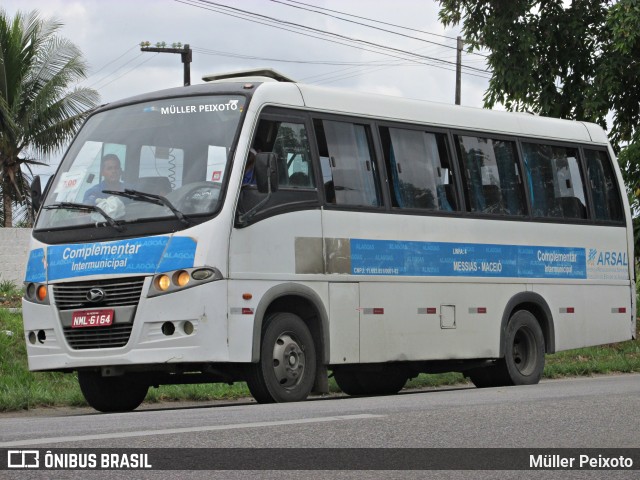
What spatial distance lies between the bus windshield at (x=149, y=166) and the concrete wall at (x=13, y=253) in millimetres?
12004

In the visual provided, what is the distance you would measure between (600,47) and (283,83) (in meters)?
14.2

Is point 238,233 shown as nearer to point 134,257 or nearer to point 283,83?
point 134,257

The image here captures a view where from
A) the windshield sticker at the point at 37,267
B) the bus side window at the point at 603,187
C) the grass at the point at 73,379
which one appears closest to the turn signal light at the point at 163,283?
the windshield sticker at the point at 37,267

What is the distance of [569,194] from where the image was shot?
1703 centimetres

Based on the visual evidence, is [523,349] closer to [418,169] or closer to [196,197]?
[418,169]

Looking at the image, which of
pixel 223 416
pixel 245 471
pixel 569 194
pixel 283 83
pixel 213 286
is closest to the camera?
pixel 245 471

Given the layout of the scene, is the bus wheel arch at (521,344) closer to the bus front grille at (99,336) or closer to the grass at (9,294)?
the bus front grille at (99,336)

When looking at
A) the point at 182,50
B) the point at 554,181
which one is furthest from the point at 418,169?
the point at 182,50

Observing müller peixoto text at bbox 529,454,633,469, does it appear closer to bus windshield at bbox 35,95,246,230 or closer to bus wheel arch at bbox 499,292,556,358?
bus windshield at bbox 35,95,246,230

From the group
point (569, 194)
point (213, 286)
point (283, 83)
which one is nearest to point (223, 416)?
point (213, 286)

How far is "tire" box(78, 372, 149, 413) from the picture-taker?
1350 centimetres

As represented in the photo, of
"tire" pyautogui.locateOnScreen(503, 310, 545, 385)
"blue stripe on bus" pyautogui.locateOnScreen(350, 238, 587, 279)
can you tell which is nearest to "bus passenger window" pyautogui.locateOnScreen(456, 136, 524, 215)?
"blue stripe on bus" pyautogui.locateOnScreen(350, 238, 587, 279)

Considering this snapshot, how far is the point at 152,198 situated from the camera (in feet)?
40.9

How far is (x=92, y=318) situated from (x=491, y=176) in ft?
18.3
